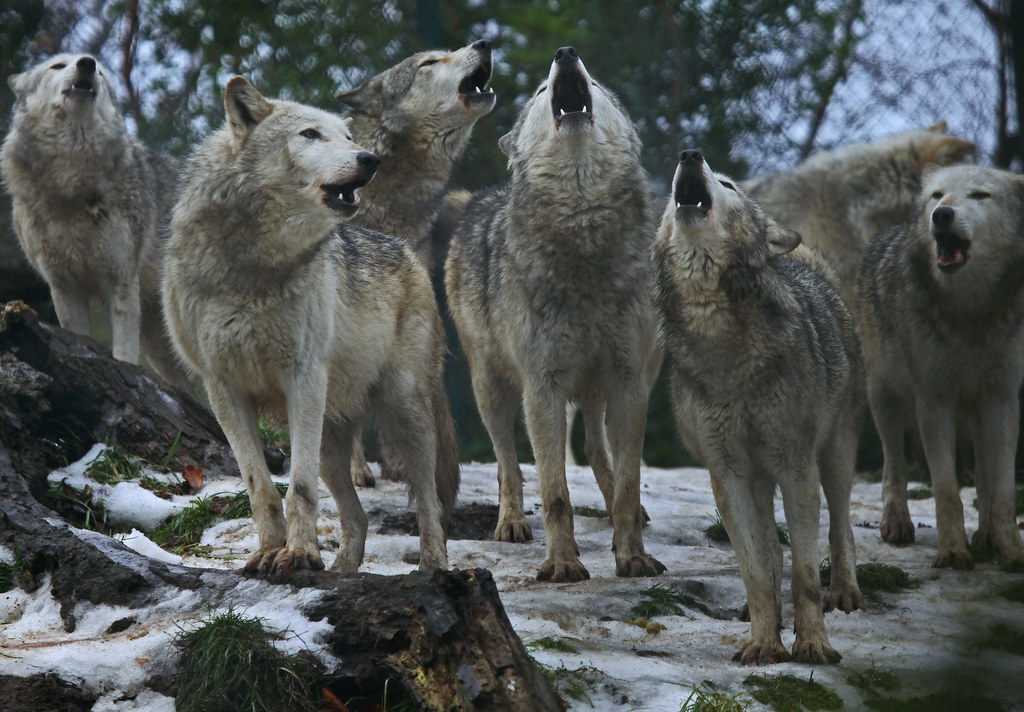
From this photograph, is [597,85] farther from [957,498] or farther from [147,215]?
[147,215]

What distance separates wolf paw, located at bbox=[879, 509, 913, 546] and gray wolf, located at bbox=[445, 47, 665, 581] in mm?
1906

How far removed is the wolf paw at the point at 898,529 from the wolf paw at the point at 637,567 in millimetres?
1928

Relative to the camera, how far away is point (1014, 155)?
4.82 feet

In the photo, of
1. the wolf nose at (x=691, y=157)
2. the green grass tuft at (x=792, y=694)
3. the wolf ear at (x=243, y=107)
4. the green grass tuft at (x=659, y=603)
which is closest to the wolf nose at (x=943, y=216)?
the wolf nose at (x=691, y=157)

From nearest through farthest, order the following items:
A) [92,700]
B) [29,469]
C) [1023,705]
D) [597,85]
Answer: [1023,705] < [92,700] < [29,469] < [597,85]

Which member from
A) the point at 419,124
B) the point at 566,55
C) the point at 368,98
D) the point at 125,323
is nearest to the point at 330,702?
the point at 566,55

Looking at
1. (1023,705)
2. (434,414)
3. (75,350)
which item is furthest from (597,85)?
(1023,705)

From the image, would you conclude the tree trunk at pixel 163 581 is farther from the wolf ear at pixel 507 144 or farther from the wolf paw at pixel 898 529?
the wolf paw at pixel 898 529

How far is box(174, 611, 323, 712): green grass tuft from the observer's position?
3066mm

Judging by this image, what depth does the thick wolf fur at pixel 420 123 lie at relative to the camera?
7.38 metres

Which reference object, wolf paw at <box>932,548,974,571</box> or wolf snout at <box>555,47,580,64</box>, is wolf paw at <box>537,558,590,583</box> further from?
wolf snout at <box>555,47,580,64</box>

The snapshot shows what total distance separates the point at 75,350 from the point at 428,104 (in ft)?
10.1

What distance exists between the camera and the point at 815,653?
3.80 m

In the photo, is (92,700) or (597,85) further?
(597,85)
